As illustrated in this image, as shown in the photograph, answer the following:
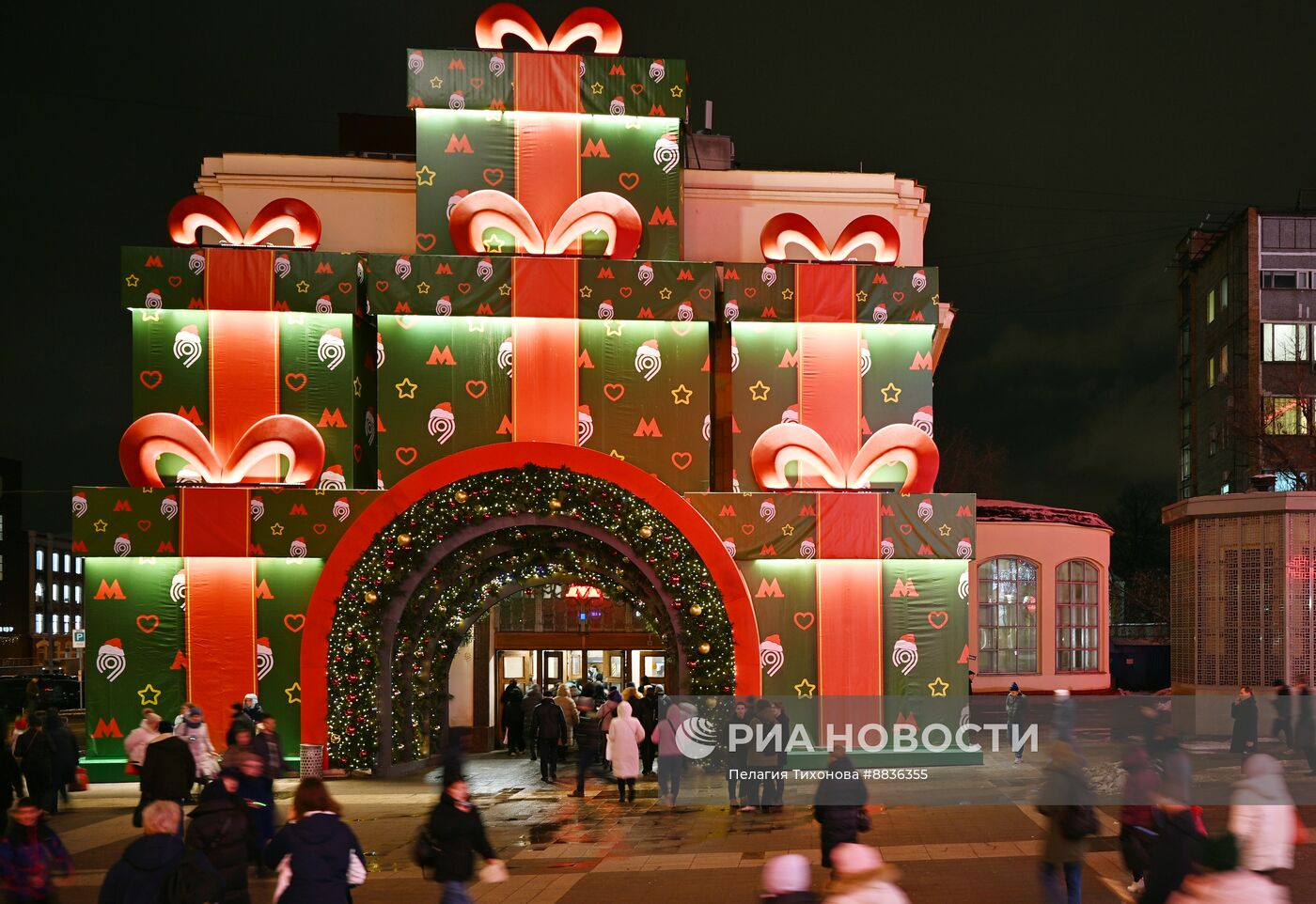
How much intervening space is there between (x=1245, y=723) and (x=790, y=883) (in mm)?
16632

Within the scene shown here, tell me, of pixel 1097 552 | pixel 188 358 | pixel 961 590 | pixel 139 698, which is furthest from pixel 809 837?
pixel 1097 552

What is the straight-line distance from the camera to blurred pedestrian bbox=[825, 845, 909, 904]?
5.82m

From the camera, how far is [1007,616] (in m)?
27.2

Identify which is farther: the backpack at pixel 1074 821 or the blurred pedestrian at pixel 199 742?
the blurred pedestrian at pixel 199 742

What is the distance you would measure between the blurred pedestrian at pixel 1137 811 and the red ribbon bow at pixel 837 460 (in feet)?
36.5

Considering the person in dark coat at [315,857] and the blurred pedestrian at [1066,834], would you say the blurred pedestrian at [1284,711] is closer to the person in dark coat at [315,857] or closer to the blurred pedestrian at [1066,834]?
the blurred pedestrian at [1066,834]

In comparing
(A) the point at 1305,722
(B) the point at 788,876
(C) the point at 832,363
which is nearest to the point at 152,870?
(B) the point at 788,876

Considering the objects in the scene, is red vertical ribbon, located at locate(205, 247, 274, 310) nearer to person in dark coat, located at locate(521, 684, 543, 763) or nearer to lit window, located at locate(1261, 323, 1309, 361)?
person in dark coat, located at locate(521, 684, 543, 763)

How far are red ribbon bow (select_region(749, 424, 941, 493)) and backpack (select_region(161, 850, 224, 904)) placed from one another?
547 inches

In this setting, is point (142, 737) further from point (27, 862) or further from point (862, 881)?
point (862, 881)

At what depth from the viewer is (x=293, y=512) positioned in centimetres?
1944

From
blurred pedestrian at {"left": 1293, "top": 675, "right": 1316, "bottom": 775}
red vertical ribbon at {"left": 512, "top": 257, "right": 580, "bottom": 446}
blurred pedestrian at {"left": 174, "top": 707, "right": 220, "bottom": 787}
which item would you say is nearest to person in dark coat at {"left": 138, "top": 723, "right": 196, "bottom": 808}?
blurred pedestrian at {"left": 174, "top": 707, "right": 220, "bottom": 787}

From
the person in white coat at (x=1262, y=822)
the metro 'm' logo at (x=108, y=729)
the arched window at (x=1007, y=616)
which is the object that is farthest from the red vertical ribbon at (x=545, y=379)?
the person in white coat at (x=1262, y=822)

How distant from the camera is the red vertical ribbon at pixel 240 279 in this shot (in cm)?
1986
